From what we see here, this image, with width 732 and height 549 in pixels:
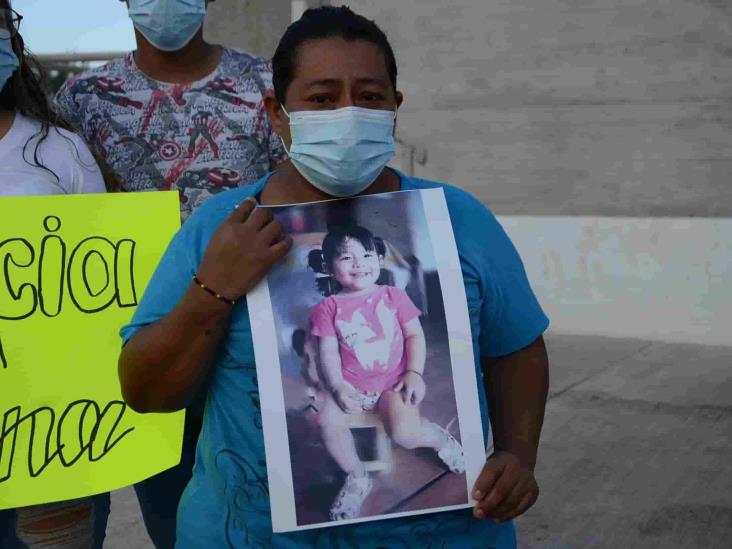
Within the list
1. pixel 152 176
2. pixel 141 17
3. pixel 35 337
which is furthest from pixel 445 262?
pixel 141 17

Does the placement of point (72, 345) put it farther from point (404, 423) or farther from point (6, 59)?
point (404, 423)

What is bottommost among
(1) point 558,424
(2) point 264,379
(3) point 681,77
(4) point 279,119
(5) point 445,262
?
(1) point 558,424

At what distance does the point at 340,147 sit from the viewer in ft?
5.23

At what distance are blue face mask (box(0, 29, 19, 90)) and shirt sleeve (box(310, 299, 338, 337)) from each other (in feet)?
3.61

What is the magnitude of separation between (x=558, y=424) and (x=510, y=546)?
12.5 feet

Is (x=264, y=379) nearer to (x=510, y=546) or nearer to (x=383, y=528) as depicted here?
(x=383, y=528)

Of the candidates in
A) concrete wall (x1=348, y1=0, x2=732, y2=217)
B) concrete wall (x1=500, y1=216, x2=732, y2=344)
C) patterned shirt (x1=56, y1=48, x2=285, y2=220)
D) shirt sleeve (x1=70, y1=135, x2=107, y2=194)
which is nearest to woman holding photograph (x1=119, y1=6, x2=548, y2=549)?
shirt sleeve (x1=70, y1=135, x2=107, y2=194)

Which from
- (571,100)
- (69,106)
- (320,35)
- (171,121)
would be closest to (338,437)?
(320,35)

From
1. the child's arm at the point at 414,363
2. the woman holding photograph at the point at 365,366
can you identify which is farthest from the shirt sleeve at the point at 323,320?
the child's arm at the point at 414,363

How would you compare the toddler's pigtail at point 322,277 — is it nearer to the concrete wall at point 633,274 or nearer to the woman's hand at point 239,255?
the woman's hand at point 239,255

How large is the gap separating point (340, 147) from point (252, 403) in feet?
1.26

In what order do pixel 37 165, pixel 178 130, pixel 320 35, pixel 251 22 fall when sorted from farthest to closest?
pixel 251 22 < pixel 178 130 < pixel 37 165 < pixel 320 35

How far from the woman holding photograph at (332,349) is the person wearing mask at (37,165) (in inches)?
25.0

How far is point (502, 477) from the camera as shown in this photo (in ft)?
5.11
